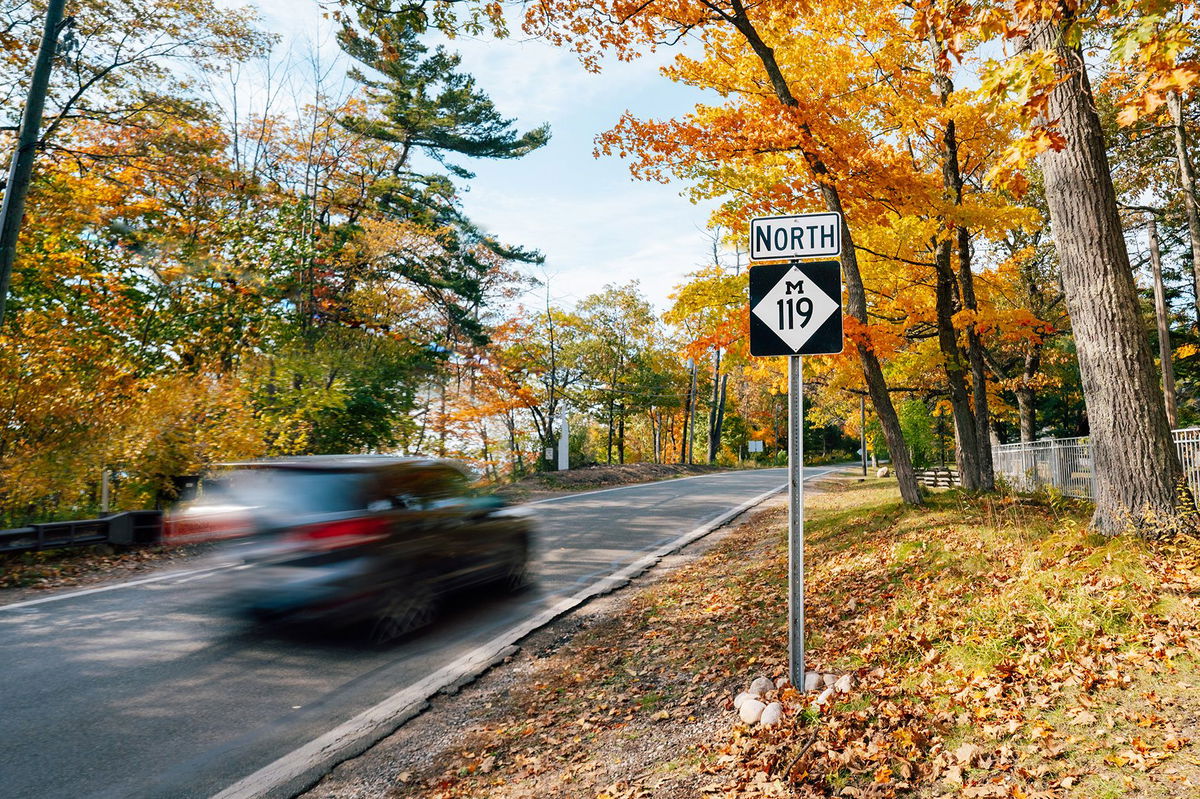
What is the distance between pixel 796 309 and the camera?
429 centimetres

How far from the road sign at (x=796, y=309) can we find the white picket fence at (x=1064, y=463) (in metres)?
9.72

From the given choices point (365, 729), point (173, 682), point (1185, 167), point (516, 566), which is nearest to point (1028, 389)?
point (1185, 167)

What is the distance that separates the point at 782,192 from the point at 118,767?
11059 millimetres

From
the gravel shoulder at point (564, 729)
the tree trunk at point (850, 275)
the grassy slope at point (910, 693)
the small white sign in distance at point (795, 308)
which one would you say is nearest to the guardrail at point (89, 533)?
the gravel shoulder at point (564, 729)

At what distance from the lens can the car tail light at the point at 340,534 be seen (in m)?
5.27

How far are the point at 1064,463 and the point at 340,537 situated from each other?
1707 cm

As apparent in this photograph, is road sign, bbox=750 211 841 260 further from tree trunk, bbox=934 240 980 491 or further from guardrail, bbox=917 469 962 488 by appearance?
guardrail, bbox=917 469 962 488

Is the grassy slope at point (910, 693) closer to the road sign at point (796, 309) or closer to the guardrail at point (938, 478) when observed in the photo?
the road sign at point (796, 309)

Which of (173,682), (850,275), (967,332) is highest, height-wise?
(850,275)

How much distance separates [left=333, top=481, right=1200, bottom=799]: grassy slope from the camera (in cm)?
324

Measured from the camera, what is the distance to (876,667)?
455 centimetres

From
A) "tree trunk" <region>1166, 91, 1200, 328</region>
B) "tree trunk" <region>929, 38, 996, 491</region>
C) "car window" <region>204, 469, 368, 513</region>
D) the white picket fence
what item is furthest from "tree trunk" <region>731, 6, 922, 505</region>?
"tree trunk" <region>1166, 91, 1200, 328</region>

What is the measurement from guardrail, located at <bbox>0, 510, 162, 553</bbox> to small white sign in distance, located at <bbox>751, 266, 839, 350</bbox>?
32.9ft

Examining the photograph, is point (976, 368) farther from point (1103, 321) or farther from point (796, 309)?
point (796, 309)
